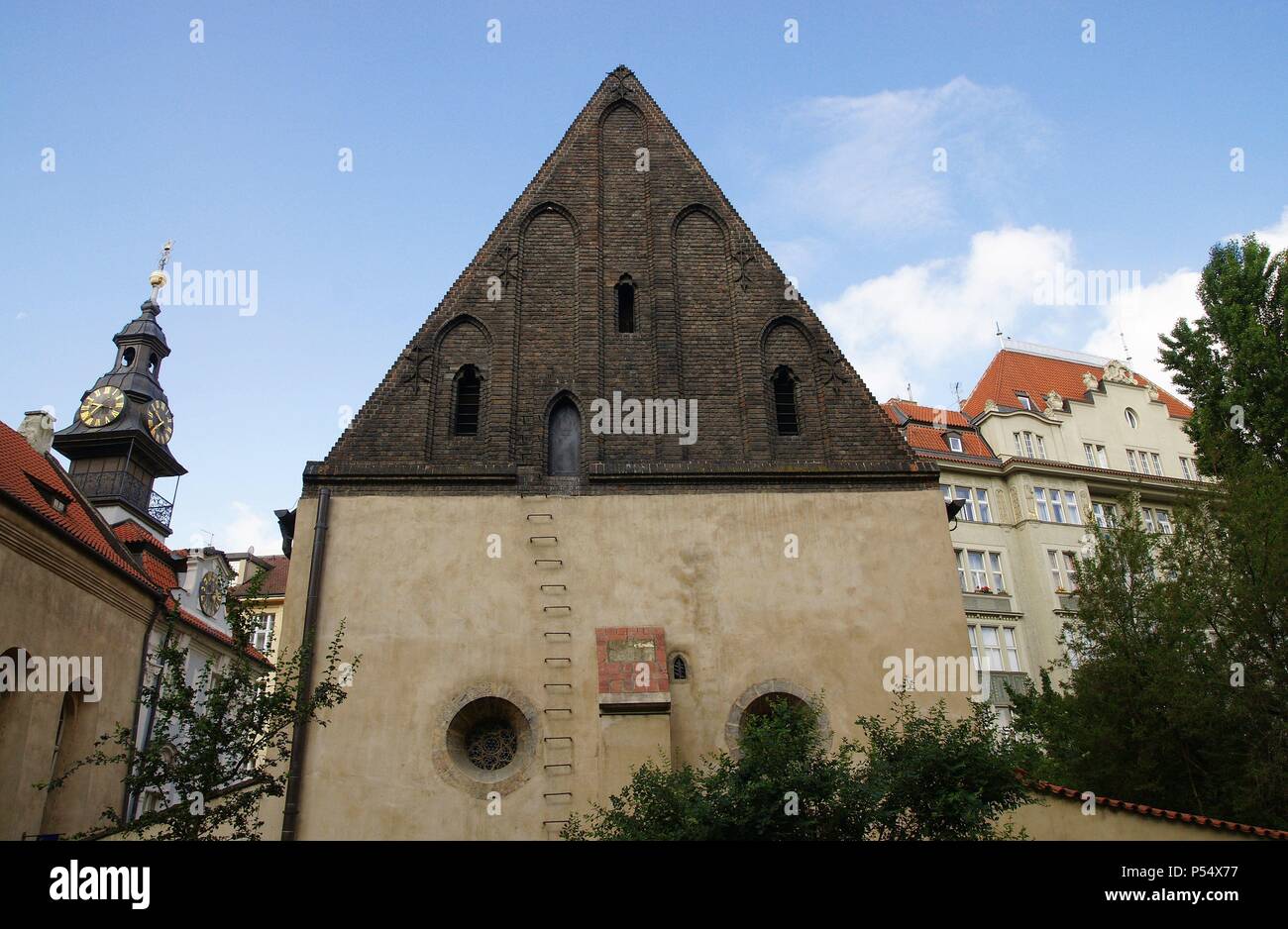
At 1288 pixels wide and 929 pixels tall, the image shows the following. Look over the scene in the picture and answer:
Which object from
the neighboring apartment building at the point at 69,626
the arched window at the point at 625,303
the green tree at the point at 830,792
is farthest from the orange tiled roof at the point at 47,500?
the green tree at the point at 830,792

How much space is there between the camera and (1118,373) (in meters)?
40.0

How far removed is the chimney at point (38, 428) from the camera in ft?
88.2

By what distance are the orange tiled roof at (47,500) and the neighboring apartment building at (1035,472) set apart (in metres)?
24.5

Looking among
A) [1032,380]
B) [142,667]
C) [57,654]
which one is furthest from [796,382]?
[1032,380]

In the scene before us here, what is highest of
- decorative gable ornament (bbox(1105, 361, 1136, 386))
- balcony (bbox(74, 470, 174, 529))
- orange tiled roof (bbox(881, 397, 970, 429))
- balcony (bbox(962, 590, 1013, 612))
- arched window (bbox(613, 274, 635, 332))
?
decorative gable ornament (bbox(1105, 361, 1136, 386))

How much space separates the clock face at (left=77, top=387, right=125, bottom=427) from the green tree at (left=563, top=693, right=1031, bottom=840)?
3778 cm

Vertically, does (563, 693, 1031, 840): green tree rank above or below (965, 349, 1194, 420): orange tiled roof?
Answer: below

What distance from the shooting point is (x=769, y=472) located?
14.9m

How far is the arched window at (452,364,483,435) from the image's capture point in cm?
1547

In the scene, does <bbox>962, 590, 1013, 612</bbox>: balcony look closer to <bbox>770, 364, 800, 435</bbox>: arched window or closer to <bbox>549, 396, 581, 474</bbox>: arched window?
<bbox>770, 364, 800, 435</bbox>: arched window

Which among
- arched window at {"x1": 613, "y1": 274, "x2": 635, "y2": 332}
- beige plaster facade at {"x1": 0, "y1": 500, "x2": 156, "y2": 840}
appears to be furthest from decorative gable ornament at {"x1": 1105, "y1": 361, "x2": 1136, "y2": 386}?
beige plaster facade at {"x1": 0, "y1": 500, "x2": 156, "y2": 840}
